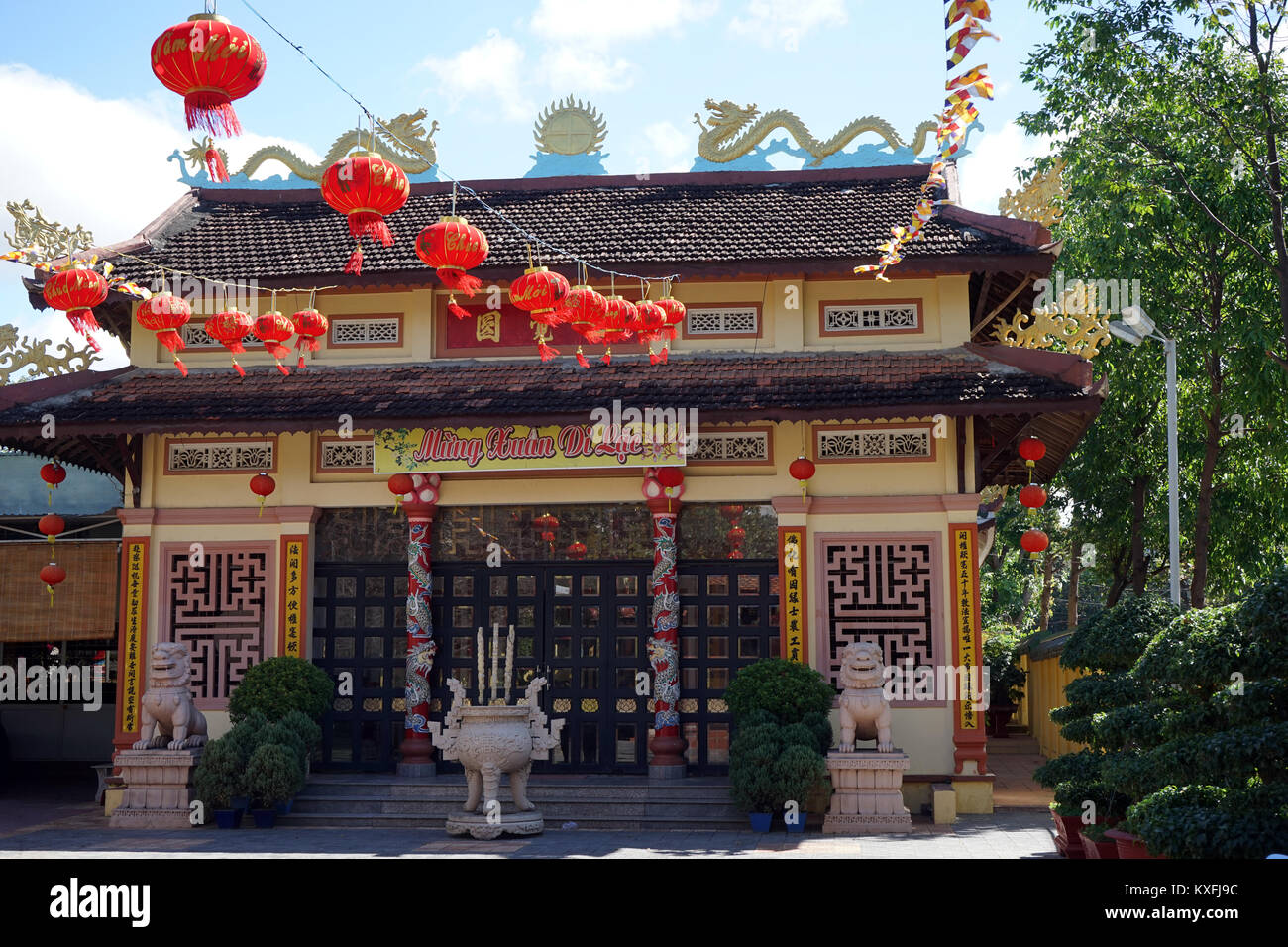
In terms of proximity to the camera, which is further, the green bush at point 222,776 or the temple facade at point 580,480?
the temple facade at point 580,480

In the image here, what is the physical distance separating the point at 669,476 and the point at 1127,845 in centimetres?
685

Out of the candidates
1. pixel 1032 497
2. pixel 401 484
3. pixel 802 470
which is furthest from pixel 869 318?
pixel 401 484

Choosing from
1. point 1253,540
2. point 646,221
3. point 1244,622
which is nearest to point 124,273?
point 646,221

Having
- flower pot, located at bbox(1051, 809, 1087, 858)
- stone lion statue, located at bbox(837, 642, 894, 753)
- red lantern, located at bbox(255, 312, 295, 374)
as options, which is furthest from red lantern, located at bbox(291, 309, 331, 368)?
flower pot, located at bbox(1051, 809, 1087, 858)

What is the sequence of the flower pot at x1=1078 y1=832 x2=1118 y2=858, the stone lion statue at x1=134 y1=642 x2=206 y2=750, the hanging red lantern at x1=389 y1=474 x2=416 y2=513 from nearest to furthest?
1. the flower pot at x1=1078 y1=832 x2=1118 y2=858
2. the stone lion statue at x1=134 y1=642 x2=206 y2=750
3. the hanging red lantern at x1=389 y1=474 x2=416 y2=513

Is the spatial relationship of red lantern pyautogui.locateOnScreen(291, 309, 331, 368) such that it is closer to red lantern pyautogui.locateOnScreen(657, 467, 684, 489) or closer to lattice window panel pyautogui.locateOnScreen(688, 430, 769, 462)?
red lantern pyautogui.locateOnScreen(657, 467, 684, 489)

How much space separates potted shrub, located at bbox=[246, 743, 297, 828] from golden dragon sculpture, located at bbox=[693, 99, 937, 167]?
9.05 metres

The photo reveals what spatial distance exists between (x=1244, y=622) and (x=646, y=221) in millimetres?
9864

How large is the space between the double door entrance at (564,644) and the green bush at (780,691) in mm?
A: 1137

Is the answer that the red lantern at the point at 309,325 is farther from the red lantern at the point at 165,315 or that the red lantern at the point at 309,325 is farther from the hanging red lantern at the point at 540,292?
the hanging red lantern at the point at 540,292

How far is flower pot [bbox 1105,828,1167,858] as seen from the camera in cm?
839

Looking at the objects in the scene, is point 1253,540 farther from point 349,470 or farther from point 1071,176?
point 349,470

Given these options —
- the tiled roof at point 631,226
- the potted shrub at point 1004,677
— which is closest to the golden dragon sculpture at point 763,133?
the tiled roof at point 631,226

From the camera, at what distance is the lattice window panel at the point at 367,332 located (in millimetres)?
15484
